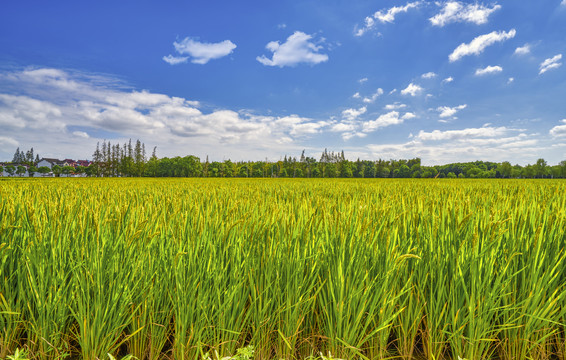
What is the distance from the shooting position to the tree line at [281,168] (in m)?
92.7

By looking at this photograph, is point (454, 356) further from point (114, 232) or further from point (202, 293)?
point (114, 232)

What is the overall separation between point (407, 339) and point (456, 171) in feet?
477

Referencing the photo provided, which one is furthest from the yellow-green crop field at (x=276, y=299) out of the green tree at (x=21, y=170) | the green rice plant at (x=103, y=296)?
the green tree at (x=21, y=170)

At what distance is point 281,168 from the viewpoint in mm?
113375

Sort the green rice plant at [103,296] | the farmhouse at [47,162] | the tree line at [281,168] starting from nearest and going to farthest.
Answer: the green rice plant at [103,296]
the tree line at [281,168]
the farmhouse at [47,162]

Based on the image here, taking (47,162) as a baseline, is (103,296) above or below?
below

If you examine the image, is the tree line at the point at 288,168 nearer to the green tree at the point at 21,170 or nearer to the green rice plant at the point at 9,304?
the green tree at the point at 21,170

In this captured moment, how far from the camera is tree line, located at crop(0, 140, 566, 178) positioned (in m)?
92.7

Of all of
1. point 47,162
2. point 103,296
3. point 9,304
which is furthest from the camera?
point 47,162

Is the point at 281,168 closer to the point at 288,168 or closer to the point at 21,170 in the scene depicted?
the point at 288,168

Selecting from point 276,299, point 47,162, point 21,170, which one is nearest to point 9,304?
point 276,299

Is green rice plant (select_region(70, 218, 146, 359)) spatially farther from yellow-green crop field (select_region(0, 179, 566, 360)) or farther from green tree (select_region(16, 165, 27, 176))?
green tree (select_region(16, 165, 27, 176))

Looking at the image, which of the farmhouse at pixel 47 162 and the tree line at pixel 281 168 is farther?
the farmhouse at pixel 47 162

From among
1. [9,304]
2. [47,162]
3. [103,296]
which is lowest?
[9,304]
